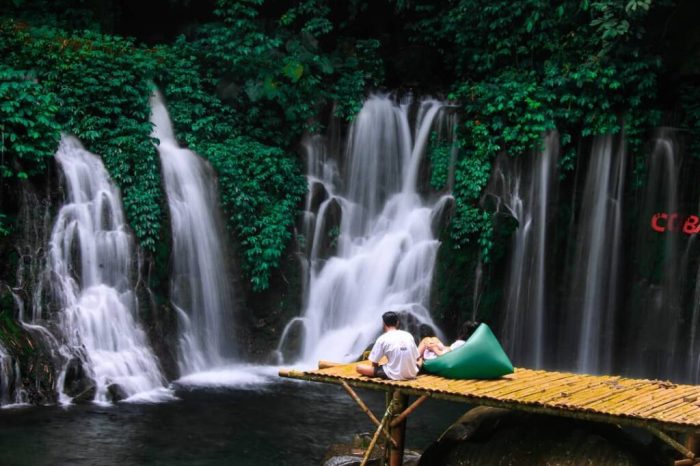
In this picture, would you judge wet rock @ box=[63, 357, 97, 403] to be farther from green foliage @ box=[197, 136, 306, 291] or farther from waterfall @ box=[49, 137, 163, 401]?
green foliage @ box=[197, 136, 306, 291]

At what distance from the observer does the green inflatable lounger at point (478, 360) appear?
8070mm

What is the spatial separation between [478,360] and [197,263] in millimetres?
7358

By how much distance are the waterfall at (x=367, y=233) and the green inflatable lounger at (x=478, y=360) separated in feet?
19.3

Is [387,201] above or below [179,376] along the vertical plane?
above

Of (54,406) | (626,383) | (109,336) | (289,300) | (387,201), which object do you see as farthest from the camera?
(387,201)

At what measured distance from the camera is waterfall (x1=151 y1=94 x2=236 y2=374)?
13938 millimetres

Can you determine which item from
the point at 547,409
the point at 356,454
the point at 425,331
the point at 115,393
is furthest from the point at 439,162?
the point at 547,409

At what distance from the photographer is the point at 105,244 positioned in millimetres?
13047

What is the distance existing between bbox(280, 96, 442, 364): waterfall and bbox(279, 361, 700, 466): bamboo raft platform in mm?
5810

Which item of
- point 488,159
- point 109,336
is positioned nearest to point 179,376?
point 109,336

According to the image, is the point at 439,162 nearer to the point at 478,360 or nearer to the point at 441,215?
the point at 441,215

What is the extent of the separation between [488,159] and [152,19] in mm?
8897

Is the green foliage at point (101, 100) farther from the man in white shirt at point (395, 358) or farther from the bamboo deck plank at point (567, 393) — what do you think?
the man in white shirt at point (395, 358)

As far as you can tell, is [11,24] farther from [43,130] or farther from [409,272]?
[409,272]
